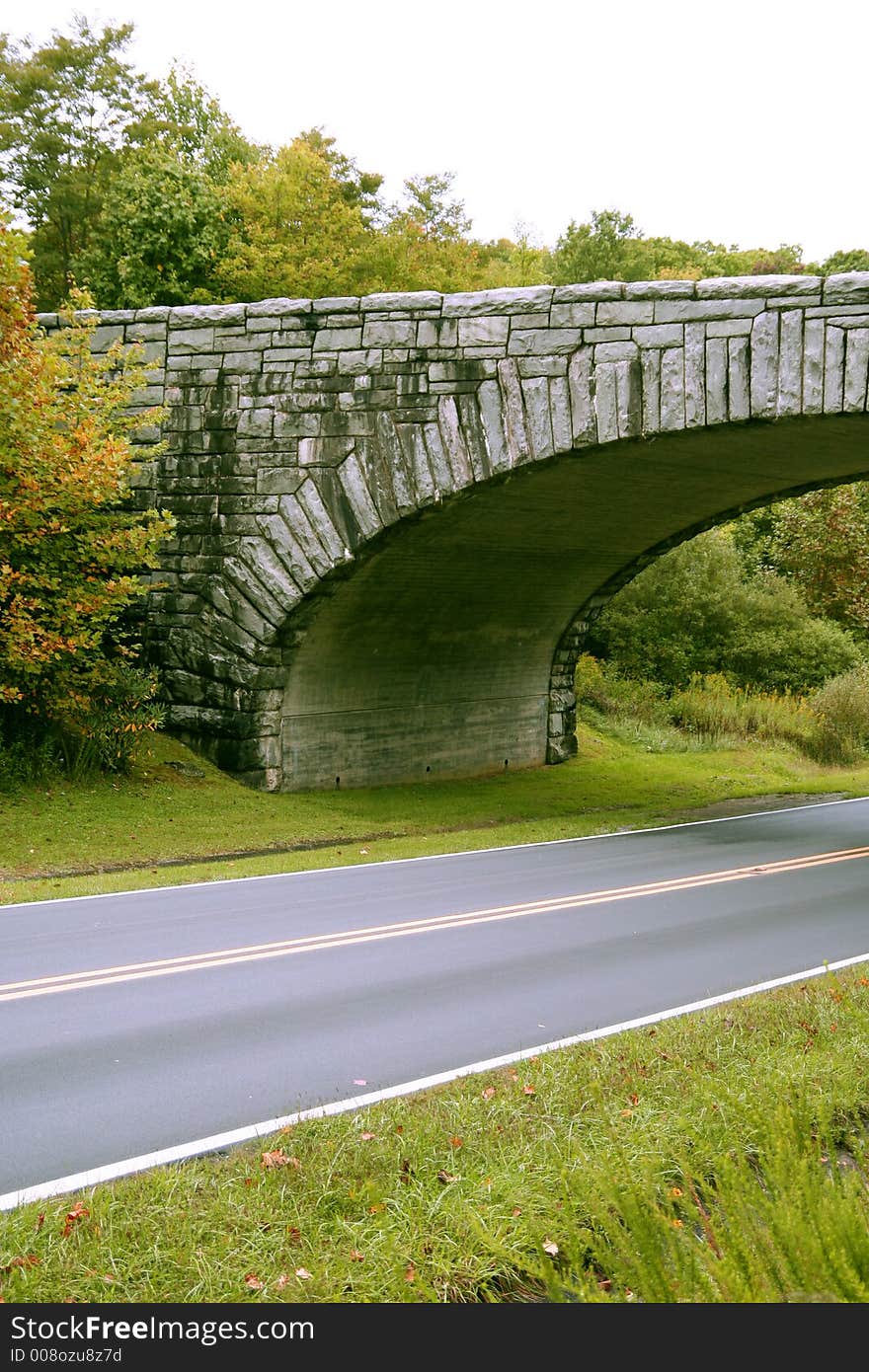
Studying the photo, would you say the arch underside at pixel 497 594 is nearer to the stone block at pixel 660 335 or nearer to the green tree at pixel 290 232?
the stone block at pixel 660 335

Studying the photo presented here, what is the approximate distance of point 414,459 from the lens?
14828 mm

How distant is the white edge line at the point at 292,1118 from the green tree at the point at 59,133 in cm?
3118

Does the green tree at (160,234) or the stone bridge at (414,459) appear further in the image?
the green tree at (160,234)

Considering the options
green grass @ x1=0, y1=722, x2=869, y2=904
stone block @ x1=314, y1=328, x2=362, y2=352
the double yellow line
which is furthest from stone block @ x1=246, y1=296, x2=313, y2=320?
the double yellow line

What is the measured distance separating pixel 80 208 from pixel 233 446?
21483 millimetres

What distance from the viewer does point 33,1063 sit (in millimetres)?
6113

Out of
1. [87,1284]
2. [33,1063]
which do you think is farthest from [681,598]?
[87,1284]

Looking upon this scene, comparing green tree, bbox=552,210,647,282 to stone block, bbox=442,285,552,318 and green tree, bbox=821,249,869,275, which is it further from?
stone block, bbox=442,285,552,318

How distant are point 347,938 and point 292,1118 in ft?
12.7

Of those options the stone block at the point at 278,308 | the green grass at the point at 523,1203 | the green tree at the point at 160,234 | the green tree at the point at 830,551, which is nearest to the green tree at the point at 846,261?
the green tree at the point at 830,551

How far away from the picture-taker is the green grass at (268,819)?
493 inches

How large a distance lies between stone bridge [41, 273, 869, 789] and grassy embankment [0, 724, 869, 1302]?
Result: 23.8 feet

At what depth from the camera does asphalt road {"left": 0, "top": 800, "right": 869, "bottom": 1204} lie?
5664mm

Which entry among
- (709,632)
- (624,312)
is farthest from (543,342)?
(709,632)
